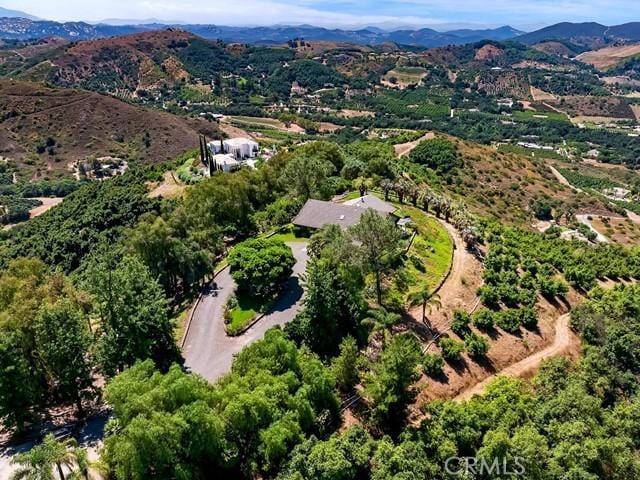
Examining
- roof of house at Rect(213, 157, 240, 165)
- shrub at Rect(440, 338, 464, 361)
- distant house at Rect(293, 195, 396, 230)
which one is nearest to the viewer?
shrub at Rect(440, 338, 464, 361)

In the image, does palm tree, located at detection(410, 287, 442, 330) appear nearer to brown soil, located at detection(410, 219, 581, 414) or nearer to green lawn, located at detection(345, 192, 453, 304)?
brown soil, located at detection(410, 219, 581, 414)

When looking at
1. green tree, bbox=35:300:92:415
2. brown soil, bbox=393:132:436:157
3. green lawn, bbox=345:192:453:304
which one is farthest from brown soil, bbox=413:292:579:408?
brown soil, bbox=393:132:436:157

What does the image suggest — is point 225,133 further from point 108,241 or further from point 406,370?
point 406,370

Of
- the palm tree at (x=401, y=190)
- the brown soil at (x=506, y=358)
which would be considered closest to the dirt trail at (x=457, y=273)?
the brown soil at (x=506, y=358)

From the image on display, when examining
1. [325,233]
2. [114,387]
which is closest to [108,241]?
[325,233]

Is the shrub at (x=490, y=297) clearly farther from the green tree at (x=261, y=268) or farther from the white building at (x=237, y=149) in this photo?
the white building at (x=237, y=149)

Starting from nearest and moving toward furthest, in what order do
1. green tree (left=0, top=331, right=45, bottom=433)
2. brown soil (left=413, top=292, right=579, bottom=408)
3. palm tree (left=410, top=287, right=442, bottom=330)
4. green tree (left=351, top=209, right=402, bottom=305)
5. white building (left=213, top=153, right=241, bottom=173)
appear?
green tree (left=0, top=331, right=45, bottom=433)
brown soil (left=413, top=292, right=579, bottom=408)
green tree (left=351, top=209, right=402, bottom=305)
palm tree (left=410, top=287, right=442, bottom=330)
white building (left=213, top=153, right=241, bottom=173)

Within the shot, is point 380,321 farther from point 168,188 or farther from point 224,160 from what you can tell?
point 224,160
